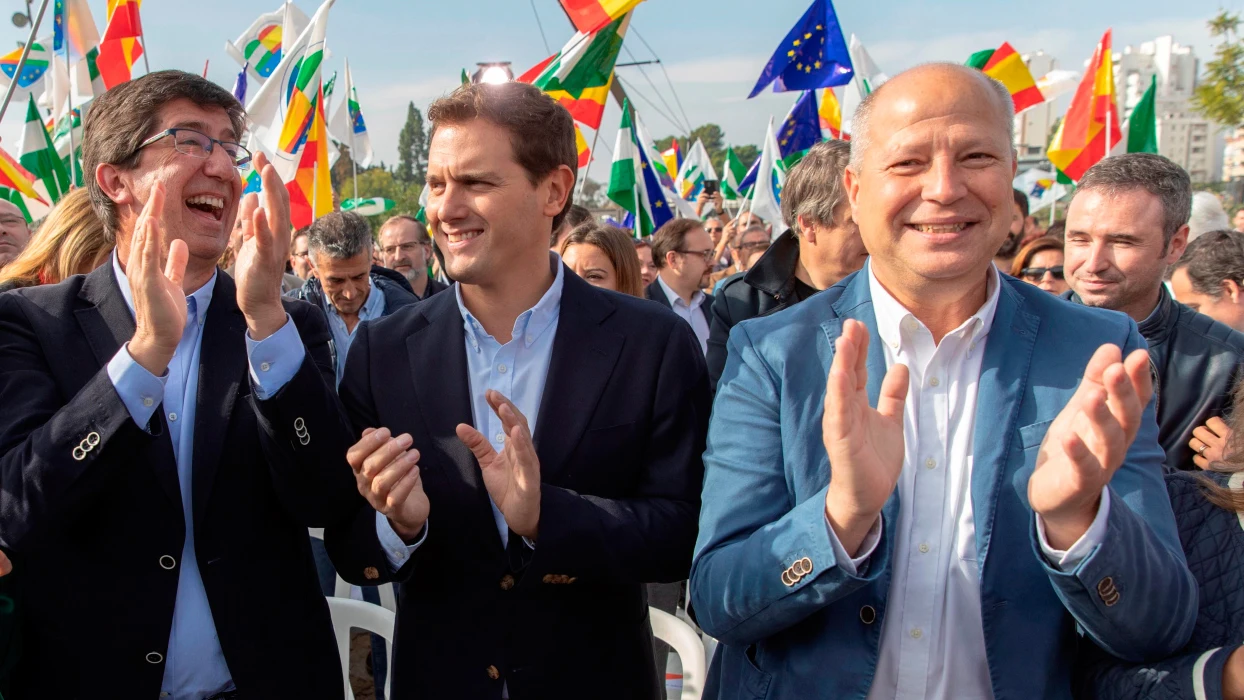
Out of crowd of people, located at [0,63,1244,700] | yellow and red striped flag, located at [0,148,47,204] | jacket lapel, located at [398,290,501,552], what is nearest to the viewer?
crowd of people, located at [0,63,1244,700]

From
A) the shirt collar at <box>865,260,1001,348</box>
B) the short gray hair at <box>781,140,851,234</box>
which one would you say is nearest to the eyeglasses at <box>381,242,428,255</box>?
the short gray hair at <box>781,140,851,234</box>

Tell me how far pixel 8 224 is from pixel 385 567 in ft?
12.6

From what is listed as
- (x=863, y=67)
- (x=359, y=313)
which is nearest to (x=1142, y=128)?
(x=863, y=67)

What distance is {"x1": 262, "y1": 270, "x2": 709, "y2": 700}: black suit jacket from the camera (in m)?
2.13

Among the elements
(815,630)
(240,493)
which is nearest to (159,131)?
(240,493)

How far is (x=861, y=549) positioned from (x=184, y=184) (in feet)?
5.84

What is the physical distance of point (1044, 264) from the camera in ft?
16.8

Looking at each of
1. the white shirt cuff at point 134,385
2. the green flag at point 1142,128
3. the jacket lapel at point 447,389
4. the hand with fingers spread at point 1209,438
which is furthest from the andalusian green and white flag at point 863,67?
the white shirt cuff at point 134,385

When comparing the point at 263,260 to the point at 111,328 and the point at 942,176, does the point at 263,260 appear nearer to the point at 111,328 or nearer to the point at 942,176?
the point at 111,328

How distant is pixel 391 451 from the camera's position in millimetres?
1883

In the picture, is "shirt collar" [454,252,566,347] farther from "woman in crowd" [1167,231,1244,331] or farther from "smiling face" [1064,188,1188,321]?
"woman in crowd" [1167,231,1244,331]

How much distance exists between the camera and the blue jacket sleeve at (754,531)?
5.27 feet

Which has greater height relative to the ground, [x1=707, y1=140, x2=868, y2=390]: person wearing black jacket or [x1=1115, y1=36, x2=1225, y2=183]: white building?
[x1=707, y1=140, x2=868, y2=390]: person wearing black jacket

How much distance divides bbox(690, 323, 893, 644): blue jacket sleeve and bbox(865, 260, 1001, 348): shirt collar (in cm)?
25
